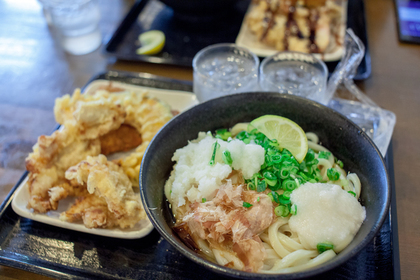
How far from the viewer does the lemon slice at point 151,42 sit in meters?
3.14

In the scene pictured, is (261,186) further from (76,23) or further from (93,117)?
(76,23)

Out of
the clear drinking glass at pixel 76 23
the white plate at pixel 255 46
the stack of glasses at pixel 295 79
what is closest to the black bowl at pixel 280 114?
the stack of glasses at pixel 295 79

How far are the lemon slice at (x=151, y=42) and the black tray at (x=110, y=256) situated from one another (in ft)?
6.13

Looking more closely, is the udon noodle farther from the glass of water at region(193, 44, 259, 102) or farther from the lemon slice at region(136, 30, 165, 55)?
the lemon slice at region(136, 30, 165, 55)

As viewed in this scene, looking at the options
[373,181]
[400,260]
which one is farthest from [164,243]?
[400,260]

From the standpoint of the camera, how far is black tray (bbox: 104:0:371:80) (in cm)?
312

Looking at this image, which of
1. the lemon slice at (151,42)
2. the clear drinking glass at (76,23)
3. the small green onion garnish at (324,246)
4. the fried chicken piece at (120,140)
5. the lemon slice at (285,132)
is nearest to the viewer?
the small green onion garnish at (324,246)

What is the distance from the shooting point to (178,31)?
11.4ft

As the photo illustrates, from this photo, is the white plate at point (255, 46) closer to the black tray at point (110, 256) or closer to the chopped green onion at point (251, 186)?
the black tray at point (110, 256)

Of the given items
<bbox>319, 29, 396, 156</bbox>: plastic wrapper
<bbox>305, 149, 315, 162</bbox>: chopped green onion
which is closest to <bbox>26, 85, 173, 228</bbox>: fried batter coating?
<bbox>305, 149, 315, 162</bbox>: chopped green onion

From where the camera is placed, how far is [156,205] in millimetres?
1575

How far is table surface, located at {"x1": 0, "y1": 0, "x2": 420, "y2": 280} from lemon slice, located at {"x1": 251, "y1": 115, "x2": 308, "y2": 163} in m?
0.80

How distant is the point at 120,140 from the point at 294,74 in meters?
1.38

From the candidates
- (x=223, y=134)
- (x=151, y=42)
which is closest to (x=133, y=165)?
(x=223, y=134)
